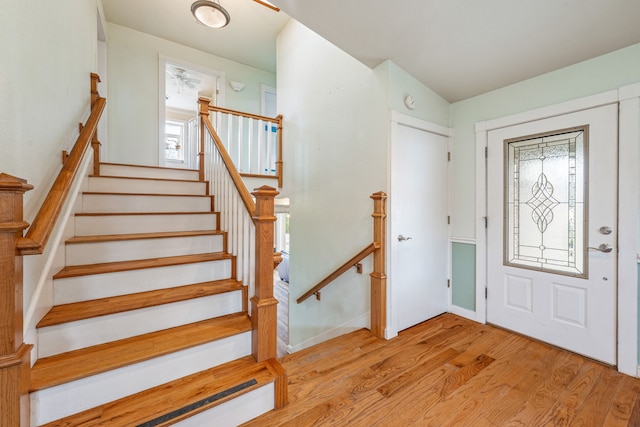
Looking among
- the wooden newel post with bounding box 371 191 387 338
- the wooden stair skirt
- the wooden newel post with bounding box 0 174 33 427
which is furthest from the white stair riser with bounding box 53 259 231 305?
the wooden newel post with bounding box 371 191 387 338

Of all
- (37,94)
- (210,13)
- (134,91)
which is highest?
(210,13)

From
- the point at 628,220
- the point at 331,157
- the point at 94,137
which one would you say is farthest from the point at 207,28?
the point at 628,220

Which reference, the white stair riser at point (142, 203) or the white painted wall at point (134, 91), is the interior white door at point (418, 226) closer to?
the white stair riser at point (142, 203)

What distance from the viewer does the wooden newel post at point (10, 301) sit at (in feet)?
2.95

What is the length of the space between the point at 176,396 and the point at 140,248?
1101mm

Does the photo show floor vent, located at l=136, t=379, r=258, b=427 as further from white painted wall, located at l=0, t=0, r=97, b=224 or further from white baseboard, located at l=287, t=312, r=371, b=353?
white baseboard, located at l=287, t=312, r=371, b=353

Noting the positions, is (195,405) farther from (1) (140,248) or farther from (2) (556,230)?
(2) (556,230)

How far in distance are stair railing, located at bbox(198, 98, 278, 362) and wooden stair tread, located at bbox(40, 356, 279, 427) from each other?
13cm

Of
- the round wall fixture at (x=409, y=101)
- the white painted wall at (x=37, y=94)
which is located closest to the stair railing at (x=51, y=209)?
the white painted wall at (x=37, y=94)

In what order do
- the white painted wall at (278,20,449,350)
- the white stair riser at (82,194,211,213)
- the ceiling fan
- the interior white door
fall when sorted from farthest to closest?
the ceiling fan → the white painted wall at (278,20,449,350) → the interior white door → the white stair riser at (82,194,211,213)

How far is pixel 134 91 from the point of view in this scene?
3.93 meters

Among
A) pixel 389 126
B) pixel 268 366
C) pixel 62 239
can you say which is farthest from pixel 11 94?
pixel 389 126

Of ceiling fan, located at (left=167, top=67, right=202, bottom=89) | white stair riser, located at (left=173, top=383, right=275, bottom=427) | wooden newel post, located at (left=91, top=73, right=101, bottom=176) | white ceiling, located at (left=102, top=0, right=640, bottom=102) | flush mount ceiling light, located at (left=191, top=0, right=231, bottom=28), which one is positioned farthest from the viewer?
ceiling fan, located at (left=167, top=67, right=202, bottom=89)

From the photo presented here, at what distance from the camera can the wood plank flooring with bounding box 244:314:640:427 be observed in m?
1.48
